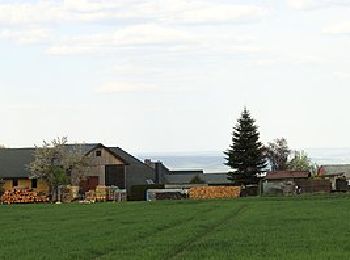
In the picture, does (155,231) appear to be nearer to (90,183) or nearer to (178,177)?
(90,183)

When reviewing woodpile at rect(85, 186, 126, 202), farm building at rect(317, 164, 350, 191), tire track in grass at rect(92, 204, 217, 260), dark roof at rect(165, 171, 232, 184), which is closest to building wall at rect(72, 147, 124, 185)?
woodpile at rect(85, 186, 126, 202)

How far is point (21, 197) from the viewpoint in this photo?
78812 millimetres

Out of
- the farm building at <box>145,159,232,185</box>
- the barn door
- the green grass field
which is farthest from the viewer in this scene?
the farm building at <box>145,159,232,185</box>

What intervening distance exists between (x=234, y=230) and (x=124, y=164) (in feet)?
216

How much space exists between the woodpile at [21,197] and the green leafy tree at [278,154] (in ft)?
167

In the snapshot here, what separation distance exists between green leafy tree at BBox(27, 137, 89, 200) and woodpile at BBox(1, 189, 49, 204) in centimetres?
429

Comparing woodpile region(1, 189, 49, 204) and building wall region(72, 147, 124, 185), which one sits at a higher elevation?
building wall region(72, 147, 124, 185)

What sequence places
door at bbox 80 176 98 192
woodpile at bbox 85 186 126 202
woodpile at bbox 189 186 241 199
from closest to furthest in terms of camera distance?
woodpile at bbox 189 186 241 199
woodpile at bbox 85 186 126 202
door at bbox 80 176 98 192

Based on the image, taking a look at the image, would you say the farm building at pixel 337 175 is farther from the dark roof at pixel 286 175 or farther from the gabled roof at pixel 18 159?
the gabled roof at pixel 18 159

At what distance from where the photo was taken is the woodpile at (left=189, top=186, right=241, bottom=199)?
255 ft

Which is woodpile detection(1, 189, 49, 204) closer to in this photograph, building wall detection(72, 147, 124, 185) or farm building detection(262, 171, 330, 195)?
building wall detection(72, 147, 124, 185)

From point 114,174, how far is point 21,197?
712 inches

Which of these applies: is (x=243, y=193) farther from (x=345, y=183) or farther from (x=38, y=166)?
(x=38, y=166)

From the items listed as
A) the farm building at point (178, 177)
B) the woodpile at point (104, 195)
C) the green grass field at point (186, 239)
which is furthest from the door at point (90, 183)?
the green grass field at point (186, 239)
